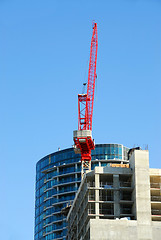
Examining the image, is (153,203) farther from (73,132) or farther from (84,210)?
(73,132)

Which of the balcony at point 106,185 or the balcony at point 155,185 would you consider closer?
the balcony at point 106,185

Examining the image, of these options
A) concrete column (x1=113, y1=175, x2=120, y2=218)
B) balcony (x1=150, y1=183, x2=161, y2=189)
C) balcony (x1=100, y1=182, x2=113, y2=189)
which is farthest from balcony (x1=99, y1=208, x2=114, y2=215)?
balcony (x1=150, y1=183, x2=161, y2=189)

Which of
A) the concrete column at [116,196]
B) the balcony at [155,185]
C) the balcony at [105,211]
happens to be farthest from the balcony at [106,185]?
the balcony at [155,185]

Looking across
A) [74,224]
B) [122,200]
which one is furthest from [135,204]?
[74,224]

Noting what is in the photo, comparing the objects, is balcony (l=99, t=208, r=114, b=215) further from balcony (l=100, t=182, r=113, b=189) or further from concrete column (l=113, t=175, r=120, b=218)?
balcony (l=100, t=182, r=113, b=189)

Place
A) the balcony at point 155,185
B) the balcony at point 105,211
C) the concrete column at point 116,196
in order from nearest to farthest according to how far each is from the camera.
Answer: the concrete column at point 116,196 < the balcony at point 105,211 < the balcony at point 155,185

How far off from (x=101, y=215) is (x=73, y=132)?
212 ft

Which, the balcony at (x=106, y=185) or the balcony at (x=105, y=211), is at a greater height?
the balcony at (x=106, y=185)

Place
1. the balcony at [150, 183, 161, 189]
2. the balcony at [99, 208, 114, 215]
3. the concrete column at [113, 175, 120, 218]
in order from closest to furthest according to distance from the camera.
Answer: the concrete column at [113, 175, 120, 218] < the balcony at [99, 208, 114, 215] < the balcony at [150, 183, 161, 189]

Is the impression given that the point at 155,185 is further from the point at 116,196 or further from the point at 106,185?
the point at 106,185

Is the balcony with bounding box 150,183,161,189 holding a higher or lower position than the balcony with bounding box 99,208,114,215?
higher

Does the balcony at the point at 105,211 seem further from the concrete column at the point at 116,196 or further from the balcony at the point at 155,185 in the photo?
the balcony at the point at 155,185

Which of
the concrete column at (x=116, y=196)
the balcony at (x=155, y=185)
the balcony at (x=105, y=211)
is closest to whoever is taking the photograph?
the concrete column at (x=116, y=196)

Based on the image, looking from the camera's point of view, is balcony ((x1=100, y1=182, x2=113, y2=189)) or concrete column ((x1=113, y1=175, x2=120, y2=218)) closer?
concrete column ((x1=113, y1=175, x2=120, y2=218))
